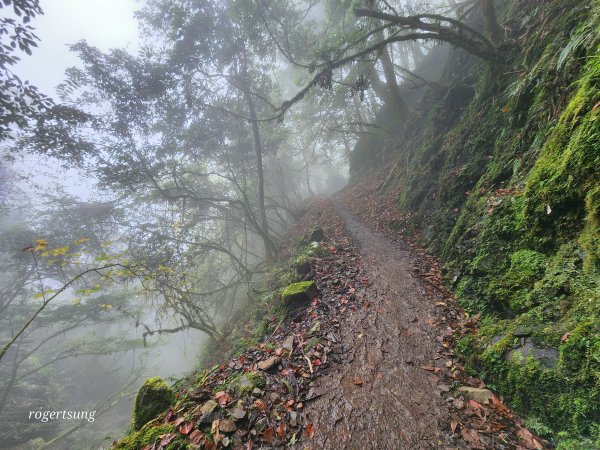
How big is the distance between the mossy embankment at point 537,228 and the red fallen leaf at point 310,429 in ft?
7.00

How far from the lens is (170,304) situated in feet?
35.2

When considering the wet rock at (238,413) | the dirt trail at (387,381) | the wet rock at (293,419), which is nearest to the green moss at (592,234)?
the dirt trail at (387,381)

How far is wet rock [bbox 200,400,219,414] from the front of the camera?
296cm

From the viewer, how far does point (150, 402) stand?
340 centimetres

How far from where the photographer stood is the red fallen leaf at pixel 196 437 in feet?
8.60

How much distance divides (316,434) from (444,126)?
1154 cm

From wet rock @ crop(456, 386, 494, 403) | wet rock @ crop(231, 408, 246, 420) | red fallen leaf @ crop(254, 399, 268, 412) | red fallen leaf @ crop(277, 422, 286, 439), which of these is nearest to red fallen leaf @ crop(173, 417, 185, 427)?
wet rock @ crop(231, 408, 246, 420)

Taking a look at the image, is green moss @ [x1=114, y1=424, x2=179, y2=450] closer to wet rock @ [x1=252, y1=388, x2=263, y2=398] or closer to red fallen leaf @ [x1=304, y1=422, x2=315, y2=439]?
wet rock @ [x1=252, y1=388, x2=263, y2=398]

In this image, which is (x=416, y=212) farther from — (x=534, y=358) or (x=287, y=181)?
(x=287, y=181)

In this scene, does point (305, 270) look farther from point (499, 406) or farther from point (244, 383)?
point (499, 406)

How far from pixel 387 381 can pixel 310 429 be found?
3.75 ft

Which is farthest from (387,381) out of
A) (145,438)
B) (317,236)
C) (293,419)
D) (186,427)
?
(317,236)

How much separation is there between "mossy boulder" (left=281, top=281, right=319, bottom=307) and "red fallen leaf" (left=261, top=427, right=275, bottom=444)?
2844 mm

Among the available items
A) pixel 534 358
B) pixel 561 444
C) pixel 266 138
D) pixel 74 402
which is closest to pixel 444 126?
pixel 534 358
